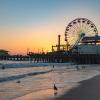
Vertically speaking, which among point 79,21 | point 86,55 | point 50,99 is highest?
point 79,21

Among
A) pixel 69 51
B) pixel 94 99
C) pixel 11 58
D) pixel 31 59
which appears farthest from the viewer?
pixel 11 58

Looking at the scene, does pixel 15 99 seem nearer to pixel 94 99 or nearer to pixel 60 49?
pixel 94 99

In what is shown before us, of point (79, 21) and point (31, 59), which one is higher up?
point (79, 21)

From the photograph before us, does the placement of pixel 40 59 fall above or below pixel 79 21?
below

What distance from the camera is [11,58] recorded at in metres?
127


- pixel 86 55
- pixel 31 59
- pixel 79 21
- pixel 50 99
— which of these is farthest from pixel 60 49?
pixel 50 99

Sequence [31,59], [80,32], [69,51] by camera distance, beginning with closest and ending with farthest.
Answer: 1. [80,32]
2. [69,51]
3. [31,59]

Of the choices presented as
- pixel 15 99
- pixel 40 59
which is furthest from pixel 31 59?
pixel 15 99

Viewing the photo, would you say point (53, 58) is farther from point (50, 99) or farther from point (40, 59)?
point (50, 99)

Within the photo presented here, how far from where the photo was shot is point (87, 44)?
4205 inches

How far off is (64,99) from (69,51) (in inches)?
3621

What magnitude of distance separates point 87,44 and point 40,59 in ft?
53.5

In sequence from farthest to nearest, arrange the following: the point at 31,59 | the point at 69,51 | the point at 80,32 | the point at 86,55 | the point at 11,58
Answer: the point at 11,58, the point at 31,59, the point at 69,51, the point at 86,55, the point at 80,32

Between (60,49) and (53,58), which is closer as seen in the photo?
(53,58)
